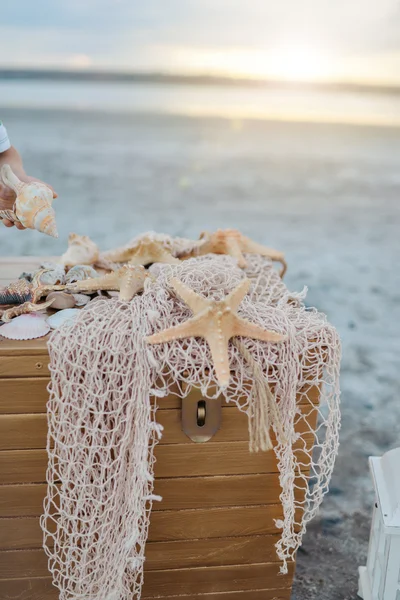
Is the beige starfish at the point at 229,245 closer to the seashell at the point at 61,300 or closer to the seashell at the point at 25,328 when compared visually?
the seashell at the point at 61,300

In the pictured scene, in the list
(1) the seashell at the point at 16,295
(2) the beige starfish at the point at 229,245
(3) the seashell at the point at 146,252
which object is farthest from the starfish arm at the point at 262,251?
(1) the seashell at the point at 16,295

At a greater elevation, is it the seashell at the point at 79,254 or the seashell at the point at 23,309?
the seashell at the point at 79,254

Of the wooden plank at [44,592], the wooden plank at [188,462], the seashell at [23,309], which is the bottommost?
the wooden plank at [44,592]

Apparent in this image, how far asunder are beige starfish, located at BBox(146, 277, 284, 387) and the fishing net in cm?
3

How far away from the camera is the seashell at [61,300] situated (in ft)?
5.18

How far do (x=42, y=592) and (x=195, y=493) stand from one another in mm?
556

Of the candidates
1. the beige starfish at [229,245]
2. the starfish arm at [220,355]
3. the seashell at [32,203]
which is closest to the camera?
the starfish arm at [220,355]

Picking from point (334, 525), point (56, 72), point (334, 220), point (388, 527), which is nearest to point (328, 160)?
point (334, 220)

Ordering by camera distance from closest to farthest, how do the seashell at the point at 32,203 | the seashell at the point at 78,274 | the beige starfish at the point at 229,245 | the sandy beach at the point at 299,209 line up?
the seashell at the point at 32,203
the seashell at the point at 78,274
the beige starfish at the point at 229,245
the sandy beach at the point at 299,209

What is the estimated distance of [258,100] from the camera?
480 inches

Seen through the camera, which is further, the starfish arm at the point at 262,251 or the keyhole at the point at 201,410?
the starfish arm at the point at 262,251

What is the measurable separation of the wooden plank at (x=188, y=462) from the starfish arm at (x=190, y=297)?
387 millimetres

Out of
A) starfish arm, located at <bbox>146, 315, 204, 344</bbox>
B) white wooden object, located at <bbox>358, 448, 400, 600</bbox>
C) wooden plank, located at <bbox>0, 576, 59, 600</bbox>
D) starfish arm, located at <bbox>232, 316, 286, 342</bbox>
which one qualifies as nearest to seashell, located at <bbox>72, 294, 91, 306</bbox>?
starfish arm, located at <bbox>146, 315, 204, 344</bbox>

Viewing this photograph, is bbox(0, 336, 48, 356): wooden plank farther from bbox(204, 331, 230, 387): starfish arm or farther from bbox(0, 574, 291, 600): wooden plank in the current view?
bbox(0, 574, 291, 600): wooden plank
